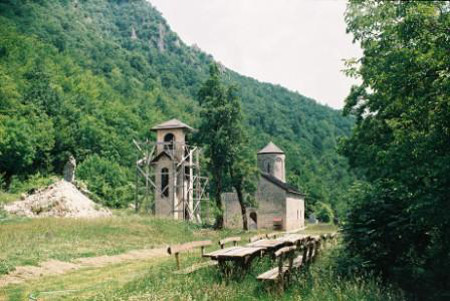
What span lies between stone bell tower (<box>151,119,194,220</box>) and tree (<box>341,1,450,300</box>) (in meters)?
25.5

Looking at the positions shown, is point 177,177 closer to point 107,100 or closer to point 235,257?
point 235,257

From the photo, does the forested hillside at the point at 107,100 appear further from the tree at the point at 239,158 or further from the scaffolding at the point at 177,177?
the scaffolding at the point at 177,177

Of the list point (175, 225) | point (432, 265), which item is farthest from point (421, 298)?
point (175, 225)

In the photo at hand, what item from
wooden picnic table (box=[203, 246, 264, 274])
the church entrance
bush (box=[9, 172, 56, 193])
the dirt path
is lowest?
the church entrance

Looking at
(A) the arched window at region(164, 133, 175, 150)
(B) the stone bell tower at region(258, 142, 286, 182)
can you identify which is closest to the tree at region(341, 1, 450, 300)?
(A) the arched window at region(164, 133, 175, 150)

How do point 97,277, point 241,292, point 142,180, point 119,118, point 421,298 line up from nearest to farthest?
point 241,292, point 421,298, point 97,277, point 142,180, point 119,118

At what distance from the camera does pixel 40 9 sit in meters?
76.5

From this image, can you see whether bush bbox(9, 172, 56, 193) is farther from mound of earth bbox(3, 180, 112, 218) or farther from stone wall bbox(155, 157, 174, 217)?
mound of earth bbox(3, 180, 112, 218)

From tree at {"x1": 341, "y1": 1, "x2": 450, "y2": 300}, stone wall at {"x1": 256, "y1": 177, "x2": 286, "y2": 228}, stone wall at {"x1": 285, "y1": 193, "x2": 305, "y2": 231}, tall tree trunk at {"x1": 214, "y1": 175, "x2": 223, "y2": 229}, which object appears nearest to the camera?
tree at {"x1": 341, "y1": 1, "x2": 450, "y2": 300}

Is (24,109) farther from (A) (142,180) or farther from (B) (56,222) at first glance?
(B) (56,222)

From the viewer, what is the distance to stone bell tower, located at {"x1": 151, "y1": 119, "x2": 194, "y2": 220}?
3616 cm

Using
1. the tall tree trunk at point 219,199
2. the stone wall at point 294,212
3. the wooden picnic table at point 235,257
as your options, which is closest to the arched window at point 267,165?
the stone wall at point 294,212

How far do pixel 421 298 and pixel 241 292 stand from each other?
3.86 meters

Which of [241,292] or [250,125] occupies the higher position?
[250,125]
